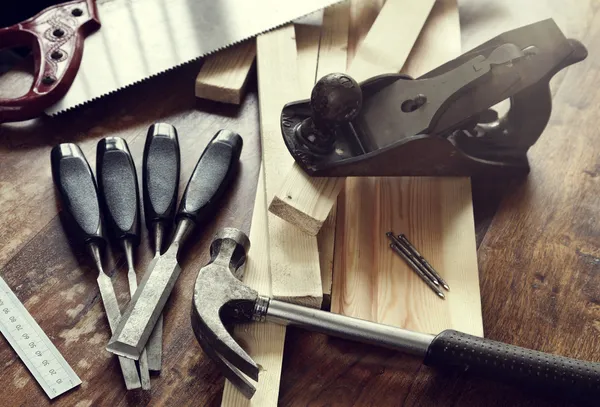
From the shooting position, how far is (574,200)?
4.50 feet

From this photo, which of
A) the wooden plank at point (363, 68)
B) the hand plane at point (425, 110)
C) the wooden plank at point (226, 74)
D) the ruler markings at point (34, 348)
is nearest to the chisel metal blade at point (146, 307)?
the ruler markings at point (34, 348)

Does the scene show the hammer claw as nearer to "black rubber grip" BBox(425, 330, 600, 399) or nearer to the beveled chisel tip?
the beveled chisel tip

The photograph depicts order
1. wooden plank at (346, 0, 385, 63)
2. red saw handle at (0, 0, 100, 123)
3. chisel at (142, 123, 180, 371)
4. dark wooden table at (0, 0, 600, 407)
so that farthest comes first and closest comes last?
wooden plank at (346, 0, 385, 63) → red saw handle at (0, 0, 100, 123) → chisel at (142, 123, 180, 371) → dark wooden table at (0, 0, 600, 407)

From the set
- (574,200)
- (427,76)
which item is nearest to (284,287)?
(427,76)

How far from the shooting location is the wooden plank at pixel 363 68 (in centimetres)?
117

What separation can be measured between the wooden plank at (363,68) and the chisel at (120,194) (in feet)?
0.85

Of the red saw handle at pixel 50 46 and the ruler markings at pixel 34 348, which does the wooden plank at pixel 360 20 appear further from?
the ruler markings at pixel 34 348

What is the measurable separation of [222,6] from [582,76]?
2.96ft

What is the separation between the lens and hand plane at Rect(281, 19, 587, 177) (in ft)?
3.87

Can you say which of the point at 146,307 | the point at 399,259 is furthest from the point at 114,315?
the point at 399,259

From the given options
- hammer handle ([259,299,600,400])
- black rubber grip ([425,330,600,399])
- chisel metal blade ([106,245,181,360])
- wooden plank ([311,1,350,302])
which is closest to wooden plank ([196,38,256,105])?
wooden plank ([311,1,350,302])

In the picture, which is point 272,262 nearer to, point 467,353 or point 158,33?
point 467,353

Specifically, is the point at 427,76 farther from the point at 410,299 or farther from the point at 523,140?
the point at 410,299

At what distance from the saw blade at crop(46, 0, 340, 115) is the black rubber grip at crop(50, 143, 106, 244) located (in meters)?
0.21
